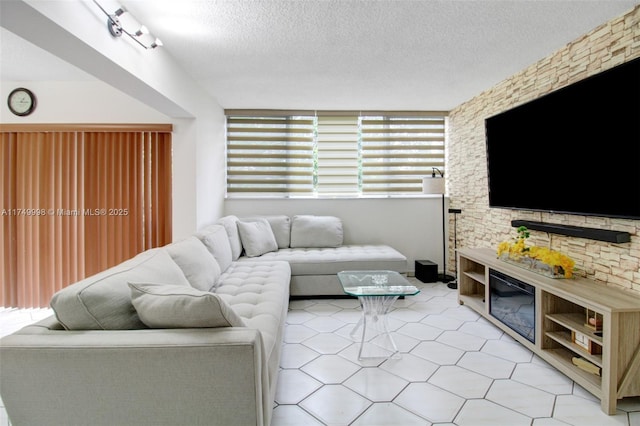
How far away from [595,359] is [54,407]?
2667mm

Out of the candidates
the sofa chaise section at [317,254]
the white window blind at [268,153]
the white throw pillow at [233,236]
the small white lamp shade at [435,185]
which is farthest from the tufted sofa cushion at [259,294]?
the small white lamp shade at [435,185]

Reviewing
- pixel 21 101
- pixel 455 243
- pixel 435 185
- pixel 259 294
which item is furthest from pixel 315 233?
pixel 21 101

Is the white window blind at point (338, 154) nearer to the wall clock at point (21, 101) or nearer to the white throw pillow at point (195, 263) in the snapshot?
the white throw pillow at point (195, 263)

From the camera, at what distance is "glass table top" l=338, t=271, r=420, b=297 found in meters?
2.31

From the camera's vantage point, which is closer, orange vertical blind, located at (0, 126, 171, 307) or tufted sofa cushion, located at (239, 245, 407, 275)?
orange vertical blind, located at (0, 126, 171, 307)

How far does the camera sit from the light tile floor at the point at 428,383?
1718mm

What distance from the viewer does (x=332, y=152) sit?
15.6ft

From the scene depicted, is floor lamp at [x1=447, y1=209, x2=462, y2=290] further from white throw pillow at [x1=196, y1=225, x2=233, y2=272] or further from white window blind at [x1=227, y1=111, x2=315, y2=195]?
white throw pillow at [x1=196, y1=225, x2=233, y2=272]

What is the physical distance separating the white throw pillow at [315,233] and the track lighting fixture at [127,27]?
267 cm

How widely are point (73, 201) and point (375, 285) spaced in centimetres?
331

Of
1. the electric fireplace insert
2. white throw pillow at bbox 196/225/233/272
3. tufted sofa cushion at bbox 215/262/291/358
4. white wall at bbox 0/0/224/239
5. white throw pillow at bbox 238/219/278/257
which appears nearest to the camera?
white wall at bbox 0/0/224/239

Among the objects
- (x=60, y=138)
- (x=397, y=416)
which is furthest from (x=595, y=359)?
(x=60, y=138)

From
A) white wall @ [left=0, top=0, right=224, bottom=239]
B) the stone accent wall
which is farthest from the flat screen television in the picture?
white wall @ [left=0, top=0, right=224, bottom=239]

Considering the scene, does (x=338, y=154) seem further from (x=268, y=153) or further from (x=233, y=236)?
(x=233, y=236)
